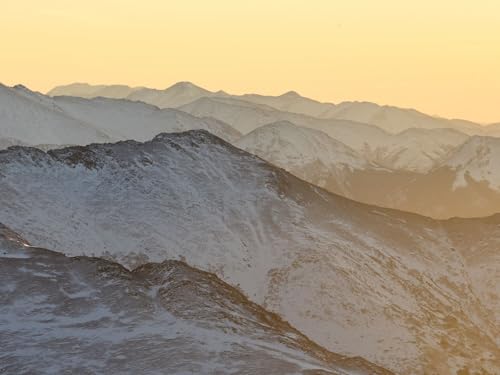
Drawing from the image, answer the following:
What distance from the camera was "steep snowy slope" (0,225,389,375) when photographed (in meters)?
66.4

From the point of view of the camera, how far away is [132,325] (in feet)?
244

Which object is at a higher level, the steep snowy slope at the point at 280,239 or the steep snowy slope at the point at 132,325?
the steep snowy slope at the point at 280,239

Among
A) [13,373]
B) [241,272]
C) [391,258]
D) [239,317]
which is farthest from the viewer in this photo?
[391,258]

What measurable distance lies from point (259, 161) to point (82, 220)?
43326 mm

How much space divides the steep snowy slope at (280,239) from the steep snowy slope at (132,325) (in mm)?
28862

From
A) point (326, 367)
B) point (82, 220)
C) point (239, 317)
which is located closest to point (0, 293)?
point (239, 317)

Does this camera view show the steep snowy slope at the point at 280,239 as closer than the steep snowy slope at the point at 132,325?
No

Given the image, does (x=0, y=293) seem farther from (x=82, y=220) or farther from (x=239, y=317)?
(x=82, y=220)

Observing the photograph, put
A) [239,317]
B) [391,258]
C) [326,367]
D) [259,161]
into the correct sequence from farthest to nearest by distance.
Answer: [259,161] → [391,258] → [239,317] → [326,367]

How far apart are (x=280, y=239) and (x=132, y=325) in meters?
63.0

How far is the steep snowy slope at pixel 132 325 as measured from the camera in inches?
2616

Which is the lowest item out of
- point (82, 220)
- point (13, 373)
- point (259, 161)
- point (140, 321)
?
point (13, 373)

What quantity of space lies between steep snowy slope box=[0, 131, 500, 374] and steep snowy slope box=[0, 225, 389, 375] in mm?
28862

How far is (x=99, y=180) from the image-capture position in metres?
142
